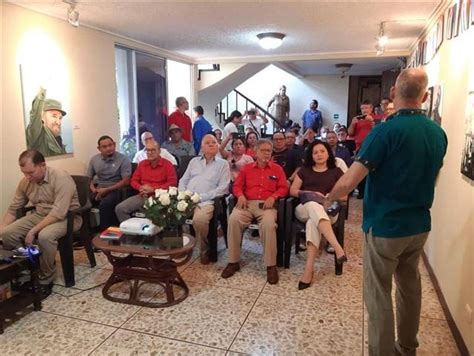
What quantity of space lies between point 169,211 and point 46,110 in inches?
77.1

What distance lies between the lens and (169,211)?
256cm

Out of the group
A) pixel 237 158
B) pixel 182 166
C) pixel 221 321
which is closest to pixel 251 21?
pixel 237 158

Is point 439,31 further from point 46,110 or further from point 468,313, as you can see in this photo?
point 46,110

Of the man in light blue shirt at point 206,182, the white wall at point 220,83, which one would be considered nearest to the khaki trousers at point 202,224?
the man in light blue shirt at point 206,182

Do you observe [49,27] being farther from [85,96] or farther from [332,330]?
[332,330]

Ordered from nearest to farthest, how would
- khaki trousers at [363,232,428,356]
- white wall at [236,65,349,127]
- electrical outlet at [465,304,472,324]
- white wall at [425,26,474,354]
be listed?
khaki trousers at [363,232,428,356]
electrical outlet at [465,304,472,324]
white wall at [425,26,474,354]
white wall at [236,65,349,127]

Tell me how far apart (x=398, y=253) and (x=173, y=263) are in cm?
156

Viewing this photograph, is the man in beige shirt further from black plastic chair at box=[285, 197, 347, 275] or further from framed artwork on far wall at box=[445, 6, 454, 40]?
framed artwork on far wall at box=[445, 6, 454, 40]

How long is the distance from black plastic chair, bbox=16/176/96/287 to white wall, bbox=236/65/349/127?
8.96 m

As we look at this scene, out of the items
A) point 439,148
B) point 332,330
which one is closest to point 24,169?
point 332,330

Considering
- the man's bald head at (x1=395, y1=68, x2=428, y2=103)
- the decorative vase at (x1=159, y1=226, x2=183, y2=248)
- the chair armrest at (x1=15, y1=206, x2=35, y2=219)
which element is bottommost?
the decorative vase at (x1=159, y1=226, x2=183, y2=248)

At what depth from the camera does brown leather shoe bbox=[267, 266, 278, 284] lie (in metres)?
2.94

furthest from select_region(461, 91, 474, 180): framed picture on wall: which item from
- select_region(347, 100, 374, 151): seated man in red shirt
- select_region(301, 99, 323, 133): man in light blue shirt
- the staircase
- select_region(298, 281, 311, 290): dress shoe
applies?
select_region(301, 99, 323, 133): man in light blue shirt

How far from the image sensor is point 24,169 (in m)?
2.71
